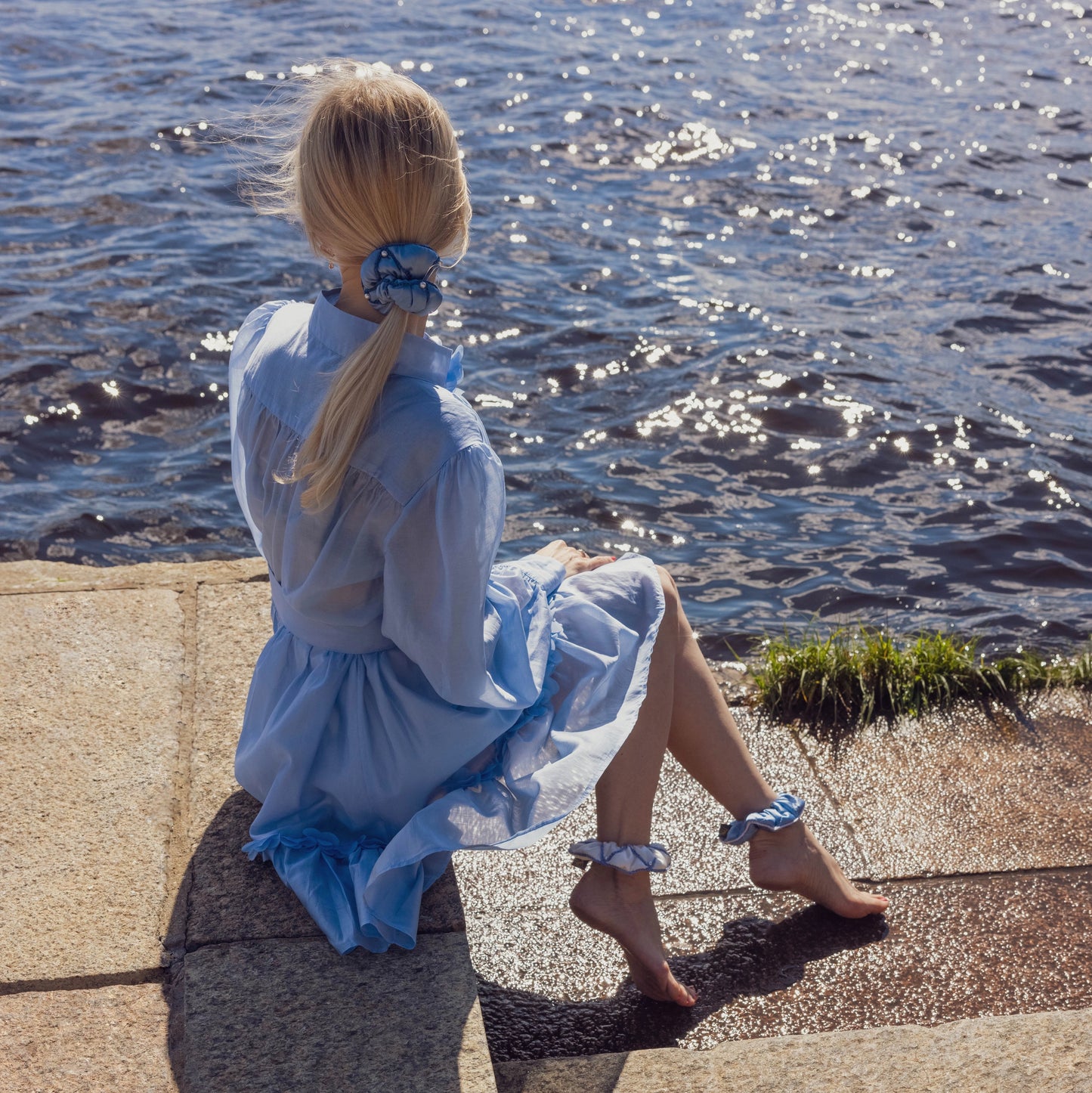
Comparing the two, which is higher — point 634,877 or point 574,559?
point 574,559

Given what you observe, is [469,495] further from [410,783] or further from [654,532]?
[654,532]

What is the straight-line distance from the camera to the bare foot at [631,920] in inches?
97.7

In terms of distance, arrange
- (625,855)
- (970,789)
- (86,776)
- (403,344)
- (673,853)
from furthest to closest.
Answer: (970,789) < (673,853) < (86,776) < (625,855) < (403,344)

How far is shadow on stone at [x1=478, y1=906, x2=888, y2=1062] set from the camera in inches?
96.4

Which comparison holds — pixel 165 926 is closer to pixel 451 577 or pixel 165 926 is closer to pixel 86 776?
pixel 86 776

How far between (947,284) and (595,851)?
18.7 feet

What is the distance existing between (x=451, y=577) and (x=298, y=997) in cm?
74

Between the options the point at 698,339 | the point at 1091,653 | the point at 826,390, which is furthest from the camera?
the point at 698,339

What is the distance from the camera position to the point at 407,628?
2.22 metres

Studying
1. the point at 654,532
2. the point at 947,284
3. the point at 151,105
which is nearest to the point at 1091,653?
the point at 654,532

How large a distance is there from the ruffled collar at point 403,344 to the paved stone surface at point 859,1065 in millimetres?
1218

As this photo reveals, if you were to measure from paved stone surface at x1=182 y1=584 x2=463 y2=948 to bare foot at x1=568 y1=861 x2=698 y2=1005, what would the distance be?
278 millimetres

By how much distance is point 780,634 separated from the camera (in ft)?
14.9

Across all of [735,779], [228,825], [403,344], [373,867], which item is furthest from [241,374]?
[735,779]
